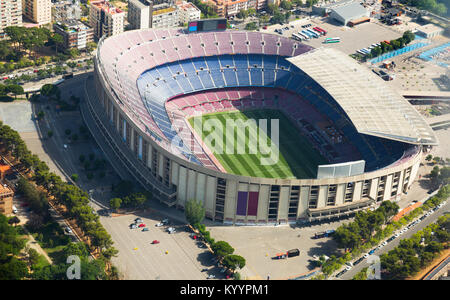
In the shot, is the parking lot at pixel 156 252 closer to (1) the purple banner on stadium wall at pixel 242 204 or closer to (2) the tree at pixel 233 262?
(2) the tree at pixel 233 262

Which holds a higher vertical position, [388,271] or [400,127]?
[400,127]

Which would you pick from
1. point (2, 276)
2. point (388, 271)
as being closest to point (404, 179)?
point (388, 271)

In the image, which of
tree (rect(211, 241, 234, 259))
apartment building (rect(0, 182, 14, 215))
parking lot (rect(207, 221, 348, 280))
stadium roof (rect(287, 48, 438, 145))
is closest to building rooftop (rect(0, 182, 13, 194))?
apartment building (rect(0, 182, 14, 215))

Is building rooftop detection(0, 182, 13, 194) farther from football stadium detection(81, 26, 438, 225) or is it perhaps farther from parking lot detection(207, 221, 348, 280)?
parking lot detection(207, 221, 348, 280)

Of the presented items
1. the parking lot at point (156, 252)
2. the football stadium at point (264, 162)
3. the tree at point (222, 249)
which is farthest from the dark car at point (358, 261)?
the parking lot at point (156, 252)

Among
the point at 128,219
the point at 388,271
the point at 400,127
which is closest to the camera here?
the point at 388,271

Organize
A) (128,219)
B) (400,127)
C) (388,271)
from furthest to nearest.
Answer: (400,127) < (128,219) < (388,271)

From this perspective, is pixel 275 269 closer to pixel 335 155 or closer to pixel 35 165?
pixel 335 155
